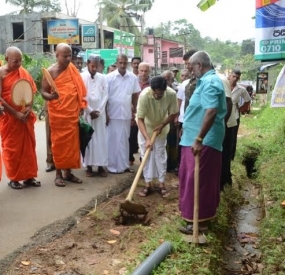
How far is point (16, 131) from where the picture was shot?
17.9ft

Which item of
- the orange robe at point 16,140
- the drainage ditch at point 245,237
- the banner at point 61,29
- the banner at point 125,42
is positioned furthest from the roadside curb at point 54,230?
the banner at point 125,42

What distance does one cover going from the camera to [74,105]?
Answer: 5.75 m

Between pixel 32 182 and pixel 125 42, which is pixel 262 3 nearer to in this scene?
pixel 32 182

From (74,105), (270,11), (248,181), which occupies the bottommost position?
(248,181)

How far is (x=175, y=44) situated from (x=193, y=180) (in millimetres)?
44850

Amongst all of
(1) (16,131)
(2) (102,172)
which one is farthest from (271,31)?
(1) (16,131)

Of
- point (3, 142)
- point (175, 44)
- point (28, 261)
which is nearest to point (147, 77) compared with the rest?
point (3, 142)

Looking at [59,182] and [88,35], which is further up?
[88,35]

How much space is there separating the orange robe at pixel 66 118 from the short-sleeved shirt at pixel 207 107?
204 cm

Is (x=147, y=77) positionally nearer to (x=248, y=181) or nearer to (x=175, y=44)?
(x=248, y=181)

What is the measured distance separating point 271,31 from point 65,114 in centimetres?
295

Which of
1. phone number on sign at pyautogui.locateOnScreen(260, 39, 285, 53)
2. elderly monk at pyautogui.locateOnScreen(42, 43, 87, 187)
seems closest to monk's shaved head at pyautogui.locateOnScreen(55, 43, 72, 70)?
elderly monk at pyautogui.locateOnScreen(42, 43, 87, 187)

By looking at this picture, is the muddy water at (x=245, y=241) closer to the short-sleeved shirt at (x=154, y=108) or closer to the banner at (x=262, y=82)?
the short-sleeved shirt at (x=154, y=108)

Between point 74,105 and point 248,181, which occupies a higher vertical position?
point 74,105
